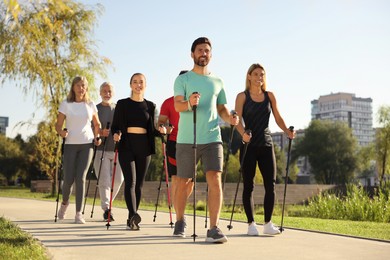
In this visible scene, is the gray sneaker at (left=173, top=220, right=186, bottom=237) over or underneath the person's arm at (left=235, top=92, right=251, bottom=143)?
underneath

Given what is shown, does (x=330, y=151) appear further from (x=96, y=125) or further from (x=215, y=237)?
(x=215, y=237)

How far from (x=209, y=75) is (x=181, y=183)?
1291 millimetres

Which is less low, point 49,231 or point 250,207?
point 250,207

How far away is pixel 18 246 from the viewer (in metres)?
5.12

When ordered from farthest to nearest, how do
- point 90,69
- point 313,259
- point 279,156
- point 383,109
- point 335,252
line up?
point 279,156 < point 383,109 < point 90,69 < point 335,252 < point 313,259

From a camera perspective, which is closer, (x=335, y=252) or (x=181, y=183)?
(x=335, y=252)

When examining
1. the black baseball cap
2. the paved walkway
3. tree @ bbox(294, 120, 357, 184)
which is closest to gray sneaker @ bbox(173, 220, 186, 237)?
the paved walkway

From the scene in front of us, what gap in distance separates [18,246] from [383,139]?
46272 millimetres

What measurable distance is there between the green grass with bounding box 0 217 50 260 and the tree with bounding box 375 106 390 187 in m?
44.7

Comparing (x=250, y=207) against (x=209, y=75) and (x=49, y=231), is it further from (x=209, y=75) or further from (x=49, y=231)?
(x=49, y=231)

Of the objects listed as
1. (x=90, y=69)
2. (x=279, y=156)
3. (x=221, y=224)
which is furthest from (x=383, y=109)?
(x=221, y=224)

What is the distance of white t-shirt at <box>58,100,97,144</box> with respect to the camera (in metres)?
8.23

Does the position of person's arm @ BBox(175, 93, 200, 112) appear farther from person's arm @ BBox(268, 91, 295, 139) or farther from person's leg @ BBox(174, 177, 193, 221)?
person's arm @ BBox(268, 91, 295, 139)

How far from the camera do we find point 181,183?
620cm
